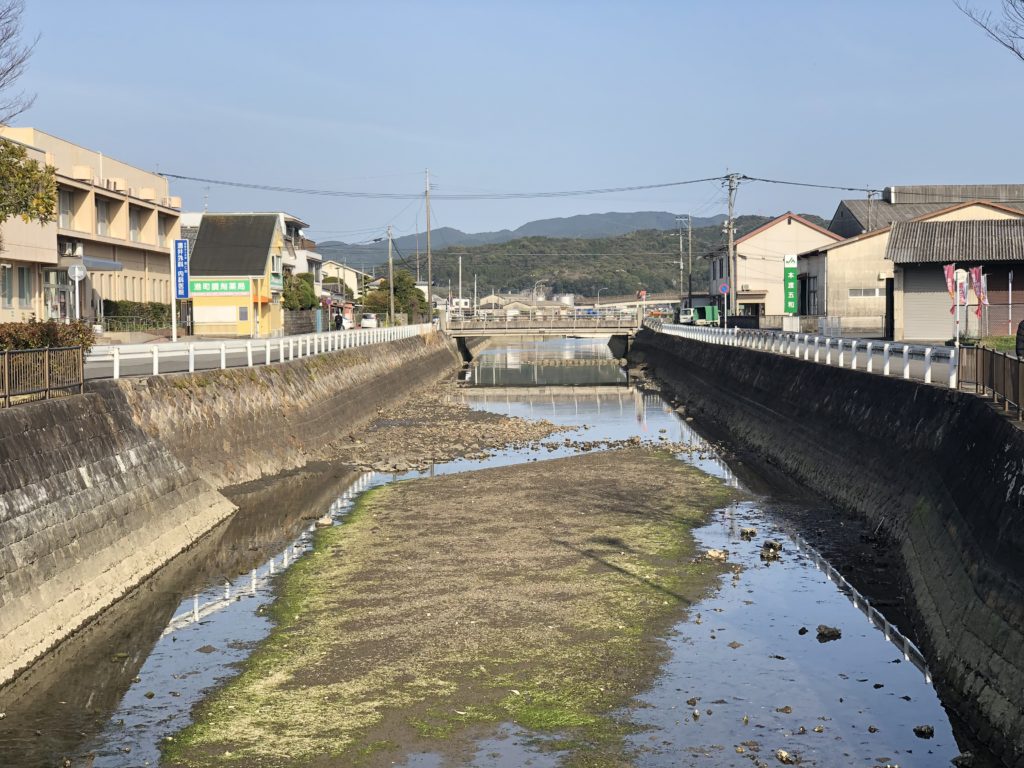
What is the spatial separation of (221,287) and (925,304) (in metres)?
38.9

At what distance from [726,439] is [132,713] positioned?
28.2 m

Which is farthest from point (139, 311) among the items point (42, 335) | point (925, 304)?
point (42, 335)

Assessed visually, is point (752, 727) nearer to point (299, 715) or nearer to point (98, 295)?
point (299, 715)

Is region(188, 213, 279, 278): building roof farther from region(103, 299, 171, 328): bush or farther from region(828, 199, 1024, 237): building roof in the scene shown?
region(828, 199, 1024, 237): building roof

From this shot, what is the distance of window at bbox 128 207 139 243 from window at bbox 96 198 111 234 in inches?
100.0

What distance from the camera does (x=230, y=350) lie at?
32438mm

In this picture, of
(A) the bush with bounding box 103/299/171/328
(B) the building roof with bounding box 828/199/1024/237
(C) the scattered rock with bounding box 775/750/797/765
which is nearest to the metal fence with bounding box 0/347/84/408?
Result: (C) the scattered rock with bounding box 775/750/797/765

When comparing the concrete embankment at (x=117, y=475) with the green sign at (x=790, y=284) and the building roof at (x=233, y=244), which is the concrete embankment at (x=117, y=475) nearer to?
the building roof at (x=233, y=244)

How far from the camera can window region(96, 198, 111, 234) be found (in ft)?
198

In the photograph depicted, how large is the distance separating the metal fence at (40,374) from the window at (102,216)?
43.5 meters

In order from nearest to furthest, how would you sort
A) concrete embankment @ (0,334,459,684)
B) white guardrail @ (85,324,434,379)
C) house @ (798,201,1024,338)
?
concrete embankment @ (0,334,459,684) < white guardrail @ (85,324,434,379) < house @ (798,201,1024,338)

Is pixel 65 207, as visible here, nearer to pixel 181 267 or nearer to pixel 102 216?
pixel 102 216

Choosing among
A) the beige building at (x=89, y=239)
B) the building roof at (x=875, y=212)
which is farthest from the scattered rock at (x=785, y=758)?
the building roof at (x=875, y=212)

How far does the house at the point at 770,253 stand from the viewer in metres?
90.2
